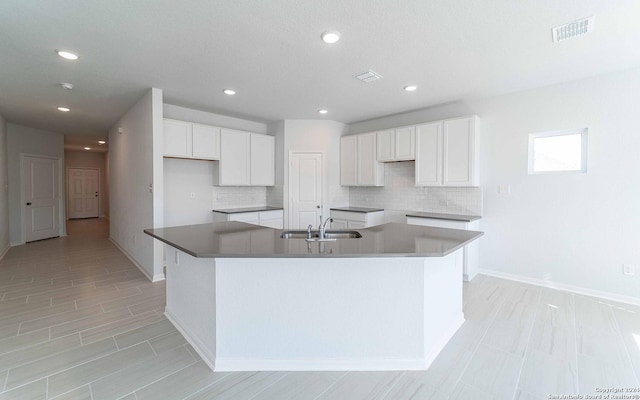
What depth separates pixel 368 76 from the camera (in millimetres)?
3268

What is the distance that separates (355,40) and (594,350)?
3.15m

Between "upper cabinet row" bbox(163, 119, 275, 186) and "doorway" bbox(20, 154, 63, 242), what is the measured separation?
467cm

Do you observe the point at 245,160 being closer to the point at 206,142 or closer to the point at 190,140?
the point at 206,142

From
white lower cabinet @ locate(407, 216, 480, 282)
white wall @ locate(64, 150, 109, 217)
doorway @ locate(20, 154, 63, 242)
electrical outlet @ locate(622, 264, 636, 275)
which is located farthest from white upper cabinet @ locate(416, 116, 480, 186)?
white wall @ locate(64, 150, 109, 217)

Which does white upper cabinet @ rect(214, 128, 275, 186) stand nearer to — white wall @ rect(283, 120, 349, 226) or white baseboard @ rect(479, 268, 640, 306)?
white wall @ rect(283, 120, 349, 226)

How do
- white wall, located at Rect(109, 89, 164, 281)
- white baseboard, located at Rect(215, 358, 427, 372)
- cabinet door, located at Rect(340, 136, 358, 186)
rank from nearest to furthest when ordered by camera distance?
white baseboard, located at Rect(215, 358, 427, 372) < white wall, located at Rect(109, 89, 164, 281) < cabinet door, located at Rect(340, 136, 358, 186)

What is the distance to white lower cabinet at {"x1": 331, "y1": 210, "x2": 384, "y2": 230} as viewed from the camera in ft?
16.3

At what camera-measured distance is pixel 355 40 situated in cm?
248

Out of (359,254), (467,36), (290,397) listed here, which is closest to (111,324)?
(290,397)

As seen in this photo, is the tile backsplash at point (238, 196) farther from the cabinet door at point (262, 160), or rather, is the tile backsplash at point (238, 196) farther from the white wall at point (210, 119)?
the white wall at point (210, 119)

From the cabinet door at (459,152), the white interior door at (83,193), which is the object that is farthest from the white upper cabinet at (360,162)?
the white interior door at (83,193)

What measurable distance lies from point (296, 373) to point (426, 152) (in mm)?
3587

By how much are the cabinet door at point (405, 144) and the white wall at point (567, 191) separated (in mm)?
707

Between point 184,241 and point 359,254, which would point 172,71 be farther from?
point 359,254
